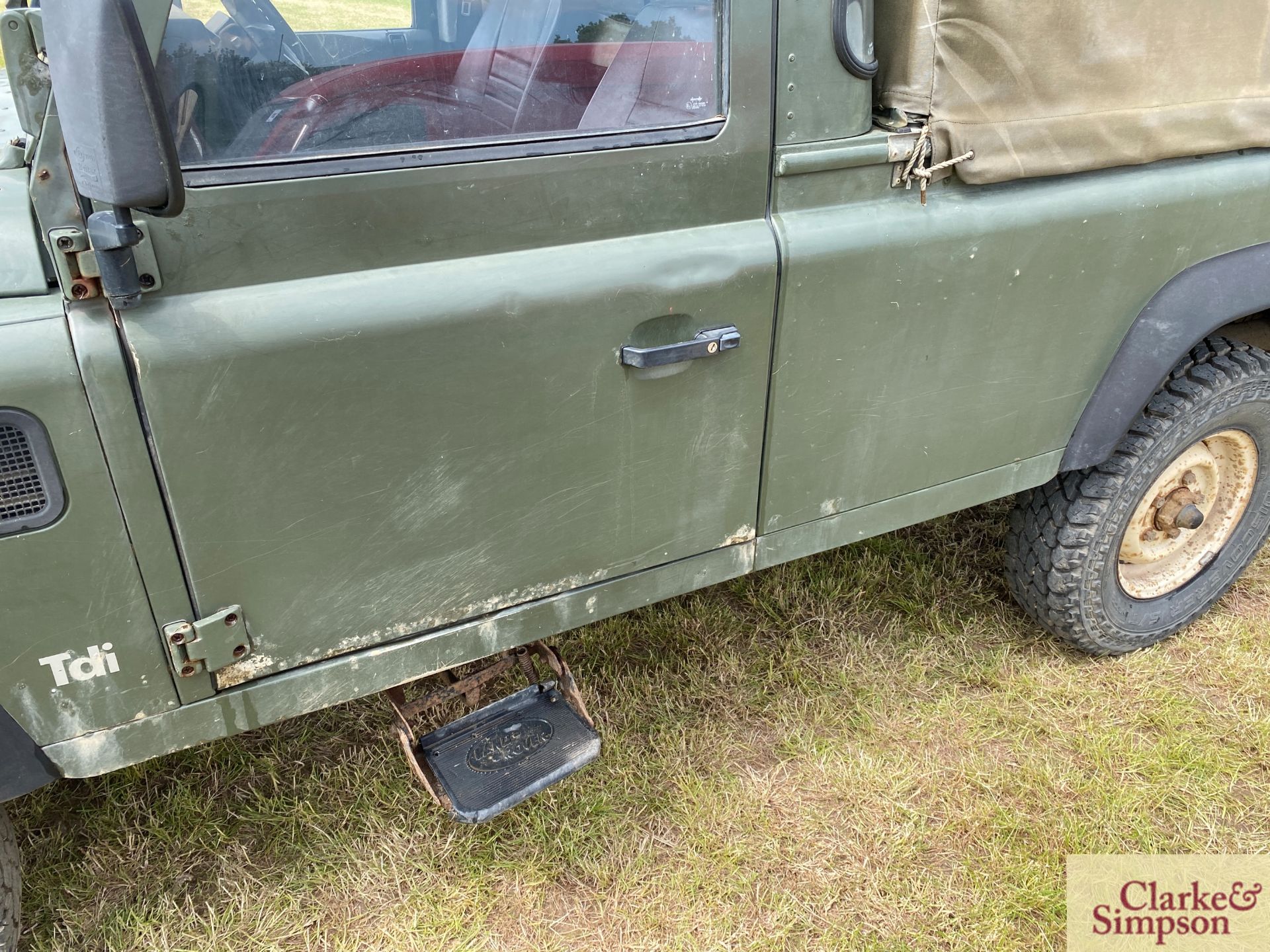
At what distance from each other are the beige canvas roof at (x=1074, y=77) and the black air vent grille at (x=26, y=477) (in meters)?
1.52

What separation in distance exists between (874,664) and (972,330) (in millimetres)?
1136

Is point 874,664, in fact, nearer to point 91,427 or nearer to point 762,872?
point 762,872

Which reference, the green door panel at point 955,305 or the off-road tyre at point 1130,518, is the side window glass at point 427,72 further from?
the off-road tyre at point 1130,518

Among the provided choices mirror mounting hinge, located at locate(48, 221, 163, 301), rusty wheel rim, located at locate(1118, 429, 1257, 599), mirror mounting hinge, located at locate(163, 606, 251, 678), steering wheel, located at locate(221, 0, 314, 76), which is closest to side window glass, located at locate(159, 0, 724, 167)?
steering wheel, located at locate(221, 0, 314, 76)

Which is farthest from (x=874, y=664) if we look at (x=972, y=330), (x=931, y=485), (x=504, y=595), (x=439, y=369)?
(x=439, y=369)

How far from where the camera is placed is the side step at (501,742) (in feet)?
6.57

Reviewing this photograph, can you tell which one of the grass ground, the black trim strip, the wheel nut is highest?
the black trim strip

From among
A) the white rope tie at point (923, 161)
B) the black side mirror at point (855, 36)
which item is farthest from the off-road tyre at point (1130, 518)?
the black side mirror at point (855, 36)

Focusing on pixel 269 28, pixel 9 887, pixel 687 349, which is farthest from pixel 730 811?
pixel 269 28

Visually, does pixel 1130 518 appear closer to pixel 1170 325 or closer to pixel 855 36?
pixel 1170 325

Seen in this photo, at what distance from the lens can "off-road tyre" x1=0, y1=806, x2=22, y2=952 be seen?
5.94ft

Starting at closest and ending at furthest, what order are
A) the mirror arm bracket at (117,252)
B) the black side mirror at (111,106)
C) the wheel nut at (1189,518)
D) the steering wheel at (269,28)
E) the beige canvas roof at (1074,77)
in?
the black side mirror at (111,106) → the mirror arm bracket at (117,252) → the steering wheel at (269,28) → the beige canvas roof at (1074,77) → the wheel nut at (1189,518)

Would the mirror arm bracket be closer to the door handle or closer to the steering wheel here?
the steering wheel

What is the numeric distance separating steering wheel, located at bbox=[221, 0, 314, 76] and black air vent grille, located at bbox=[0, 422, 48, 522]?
661mm
